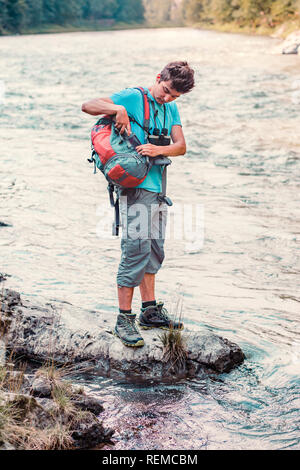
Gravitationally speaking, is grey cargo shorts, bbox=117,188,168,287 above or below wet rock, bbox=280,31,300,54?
above

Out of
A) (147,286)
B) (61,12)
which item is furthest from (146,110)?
(61,12)

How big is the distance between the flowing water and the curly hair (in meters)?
1.94

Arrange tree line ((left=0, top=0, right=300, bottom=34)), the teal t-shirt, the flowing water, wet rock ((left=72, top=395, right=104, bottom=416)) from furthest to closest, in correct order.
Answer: tree line ((left=0, top=0, right=300, bottom=34))
the teal t-shirt
the flowing water
wet rock ((left=72, top=395, right=104, bottom=416))

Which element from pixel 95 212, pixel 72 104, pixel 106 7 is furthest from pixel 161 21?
pixel 95 212

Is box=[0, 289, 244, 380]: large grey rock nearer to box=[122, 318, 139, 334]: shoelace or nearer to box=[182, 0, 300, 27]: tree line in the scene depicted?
box=[122, 318, 139, 334]: shoelace

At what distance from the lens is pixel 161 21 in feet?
393

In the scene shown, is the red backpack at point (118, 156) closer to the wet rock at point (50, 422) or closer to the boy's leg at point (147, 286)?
the boy's leg at point (147, 286)

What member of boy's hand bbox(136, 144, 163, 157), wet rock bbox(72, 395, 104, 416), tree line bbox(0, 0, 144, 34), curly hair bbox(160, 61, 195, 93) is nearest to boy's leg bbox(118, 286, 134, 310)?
wet rock bbox(72, 395, 104, 416)

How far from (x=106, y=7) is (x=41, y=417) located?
11386 cm

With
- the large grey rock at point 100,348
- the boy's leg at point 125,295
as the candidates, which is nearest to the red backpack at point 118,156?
the boy's leg at point 125,295

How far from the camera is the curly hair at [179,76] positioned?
411 centimetres

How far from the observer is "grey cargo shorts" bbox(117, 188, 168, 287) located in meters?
4.34
